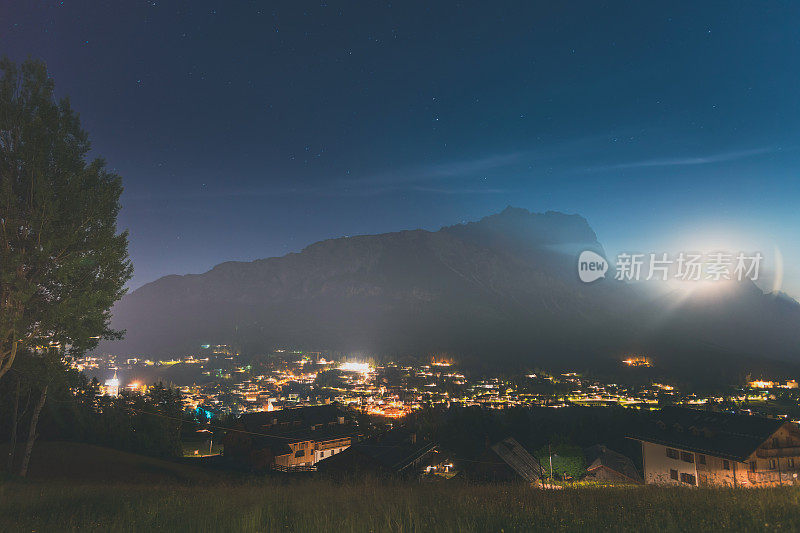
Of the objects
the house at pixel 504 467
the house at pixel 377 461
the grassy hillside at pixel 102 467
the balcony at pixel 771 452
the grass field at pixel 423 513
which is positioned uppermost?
the grass field at pixel 423 513

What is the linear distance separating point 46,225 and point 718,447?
4622 cm

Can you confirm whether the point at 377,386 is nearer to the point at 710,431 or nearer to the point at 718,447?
the point at 710,431

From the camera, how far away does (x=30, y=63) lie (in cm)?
1442

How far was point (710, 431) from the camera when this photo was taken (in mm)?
35906

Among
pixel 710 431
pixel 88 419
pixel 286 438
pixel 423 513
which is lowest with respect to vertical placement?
pixel 286 438

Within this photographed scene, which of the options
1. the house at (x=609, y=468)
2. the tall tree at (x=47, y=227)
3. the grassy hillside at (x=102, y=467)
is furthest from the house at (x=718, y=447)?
the tall tree at (x=47, y=227)

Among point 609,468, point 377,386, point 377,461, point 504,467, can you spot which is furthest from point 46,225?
point 377,386

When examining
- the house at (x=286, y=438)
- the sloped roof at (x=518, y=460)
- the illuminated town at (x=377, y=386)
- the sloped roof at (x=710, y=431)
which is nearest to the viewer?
the sloped roof at (x=710, y=431)

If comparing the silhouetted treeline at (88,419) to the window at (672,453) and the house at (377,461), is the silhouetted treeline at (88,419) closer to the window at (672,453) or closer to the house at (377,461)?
the house at (377,461)

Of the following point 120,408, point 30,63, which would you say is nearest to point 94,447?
point 120,408

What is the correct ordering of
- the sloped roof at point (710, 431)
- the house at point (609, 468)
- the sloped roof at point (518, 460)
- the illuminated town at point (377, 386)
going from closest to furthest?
the sloped roof at point (710, 431) → the sloped roof at point (518, 460) → the house at point (609, 468) → the illuminated town at point (377, 386)

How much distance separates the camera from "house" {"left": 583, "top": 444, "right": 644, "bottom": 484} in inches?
1863

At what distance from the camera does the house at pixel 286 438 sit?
4672 cm

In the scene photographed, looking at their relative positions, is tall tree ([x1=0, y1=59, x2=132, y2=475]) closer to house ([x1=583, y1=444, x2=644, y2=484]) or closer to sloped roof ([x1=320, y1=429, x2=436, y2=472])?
sloped roof ([x1=320, y1=429, x2=436, y2=472])
